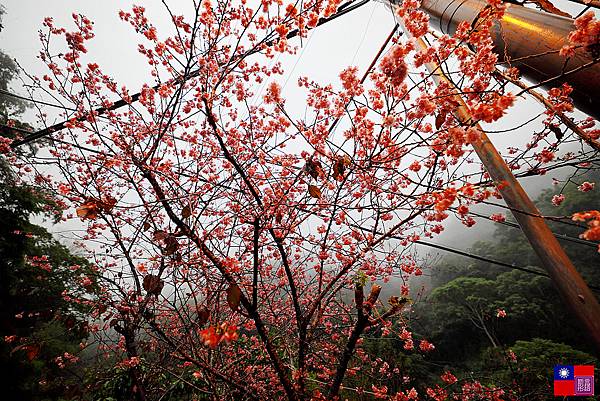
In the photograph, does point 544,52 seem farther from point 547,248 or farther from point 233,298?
point 233,298

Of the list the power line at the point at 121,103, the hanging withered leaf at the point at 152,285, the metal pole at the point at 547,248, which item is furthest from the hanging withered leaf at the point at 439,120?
the hanging withered leaf at the point at 152,285

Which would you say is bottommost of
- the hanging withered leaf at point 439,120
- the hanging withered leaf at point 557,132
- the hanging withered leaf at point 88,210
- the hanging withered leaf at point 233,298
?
the hanging withered leaf at point 233,298

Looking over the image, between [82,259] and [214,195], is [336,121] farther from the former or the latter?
[82,259]

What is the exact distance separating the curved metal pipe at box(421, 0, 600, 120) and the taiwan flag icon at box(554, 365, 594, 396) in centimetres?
786

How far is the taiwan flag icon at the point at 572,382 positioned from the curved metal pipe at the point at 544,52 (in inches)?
309

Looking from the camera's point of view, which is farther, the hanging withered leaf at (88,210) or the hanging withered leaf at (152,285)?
the hanging withered leaf at (152,285)

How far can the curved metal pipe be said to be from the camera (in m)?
1.43

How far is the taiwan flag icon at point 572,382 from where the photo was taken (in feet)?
19.3

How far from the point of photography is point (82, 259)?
7516 millimetres

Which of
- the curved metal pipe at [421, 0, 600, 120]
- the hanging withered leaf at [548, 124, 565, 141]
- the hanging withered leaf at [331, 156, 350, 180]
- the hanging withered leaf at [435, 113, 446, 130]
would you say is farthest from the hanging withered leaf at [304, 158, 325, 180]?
the hanging withered leaf at [548, 124, 565, 141]

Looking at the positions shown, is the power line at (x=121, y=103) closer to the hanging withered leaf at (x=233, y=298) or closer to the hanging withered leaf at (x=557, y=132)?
the hanging withered leaf at (x=233, y=298)

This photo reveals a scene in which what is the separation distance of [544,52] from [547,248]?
1.35m

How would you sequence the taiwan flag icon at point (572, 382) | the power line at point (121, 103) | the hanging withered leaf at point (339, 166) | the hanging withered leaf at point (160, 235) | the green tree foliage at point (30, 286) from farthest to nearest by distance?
1. the green tree foliage at point (30, 286)
2. the taiwan flag icon at point (572, 382)
3. the power line at point (121, 103)
4. the hanging withered leaf at point (339, 166)
5. the hanging withered leaf at point (160, 235)

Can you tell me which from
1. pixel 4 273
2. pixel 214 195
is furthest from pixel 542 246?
pixel 4 273
